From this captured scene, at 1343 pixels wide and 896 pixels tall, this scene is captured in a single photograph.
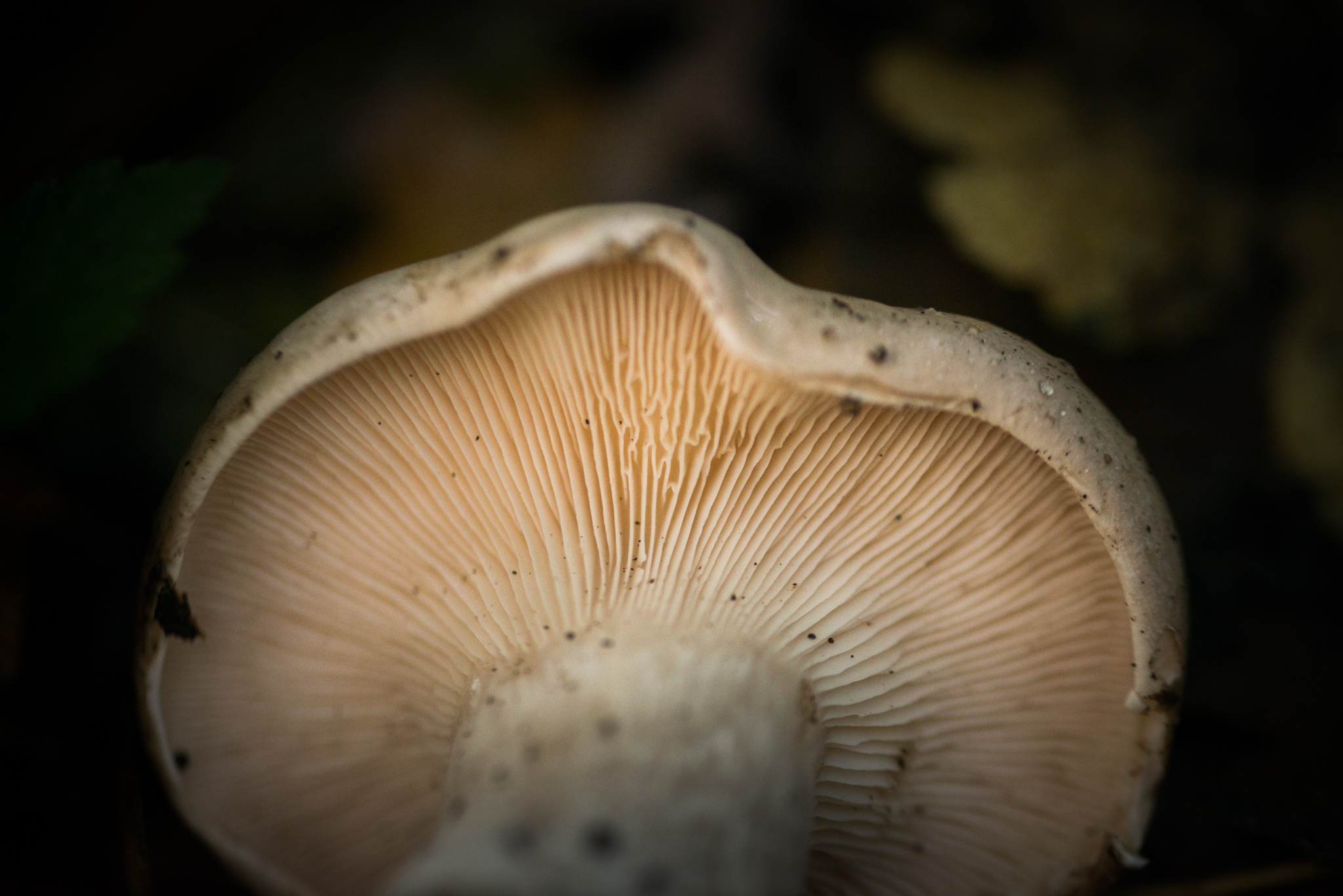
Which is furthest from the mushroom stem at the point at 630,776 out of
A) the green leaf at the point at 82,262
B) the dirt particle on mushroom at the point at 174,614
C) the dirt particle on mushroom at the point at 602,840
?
the green leaf at the point at 82,262

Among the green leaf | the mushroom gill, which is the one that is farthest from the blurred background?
the green leaf

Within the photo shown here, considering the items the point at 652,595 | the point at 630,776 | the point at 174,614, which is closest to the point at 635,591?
the point at 652,595

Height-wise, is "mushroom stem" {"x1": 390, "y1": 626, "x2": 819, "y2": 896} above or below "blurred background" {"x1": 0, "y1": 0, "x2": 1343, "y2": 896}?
below

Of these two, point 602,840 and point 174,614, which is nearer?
point 602,840

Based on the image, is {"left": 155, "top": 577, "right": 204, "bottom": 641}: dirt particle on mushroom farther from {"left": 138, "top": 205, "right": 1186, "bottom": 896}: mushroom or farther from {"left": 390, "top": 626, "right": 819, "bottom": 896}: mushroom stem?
{"left": 390, "top": 626, "right": 819, "bottom": 896}: mushroom stem

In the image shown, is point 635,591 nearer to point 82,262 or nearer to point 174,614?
point 174,614

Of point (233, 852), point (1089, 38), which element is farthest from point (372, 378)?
point (1089, 38)
